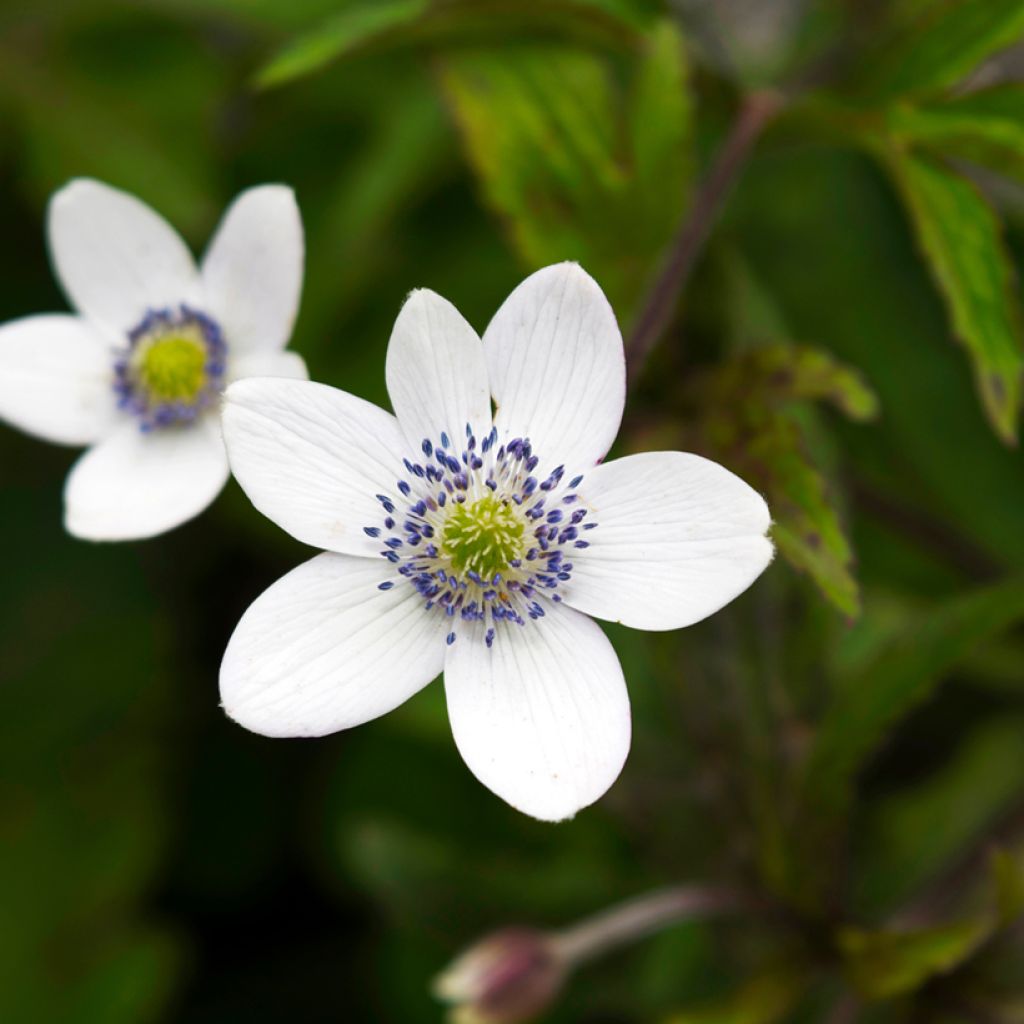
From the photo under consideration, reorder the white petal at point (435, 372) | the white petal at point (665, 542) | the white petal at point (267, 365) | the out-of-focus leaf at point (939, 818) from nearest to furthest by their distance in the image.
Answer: the white petal at point (665, 542) → the white petal at point (435, 372) → the white petal at point (267, 365) → the out-of-focus leaf at point (939, 818)

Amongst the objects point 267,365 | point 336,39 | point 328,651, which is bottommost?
point 328,651

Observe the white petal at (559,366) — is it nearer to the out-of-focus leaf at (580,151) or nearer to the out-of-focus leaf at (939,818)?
the out-of-focus leaf at (580,151)

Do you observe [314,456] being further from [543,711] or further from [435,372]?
[543,711]

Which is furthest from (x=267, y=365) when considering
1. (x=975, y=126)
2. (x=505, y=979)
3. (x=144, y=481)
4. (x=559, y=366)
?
(x=975, y=126)

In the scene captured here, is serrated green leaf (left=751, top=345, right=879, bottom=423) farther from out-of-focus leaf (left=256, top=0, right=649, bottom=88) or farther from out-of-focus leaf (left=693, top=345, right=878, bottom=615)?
out-of-focus leaf (left=256, top=0, right=649, bottom=88)

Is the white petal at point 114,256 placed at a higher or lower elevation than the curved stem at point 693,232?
higher

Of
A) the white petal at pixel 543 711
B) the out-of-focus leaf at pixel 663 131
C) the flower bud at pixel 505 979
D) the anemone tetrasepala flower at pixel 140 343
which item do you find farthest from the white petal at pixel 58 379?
the flower bud at pixel 505 979
